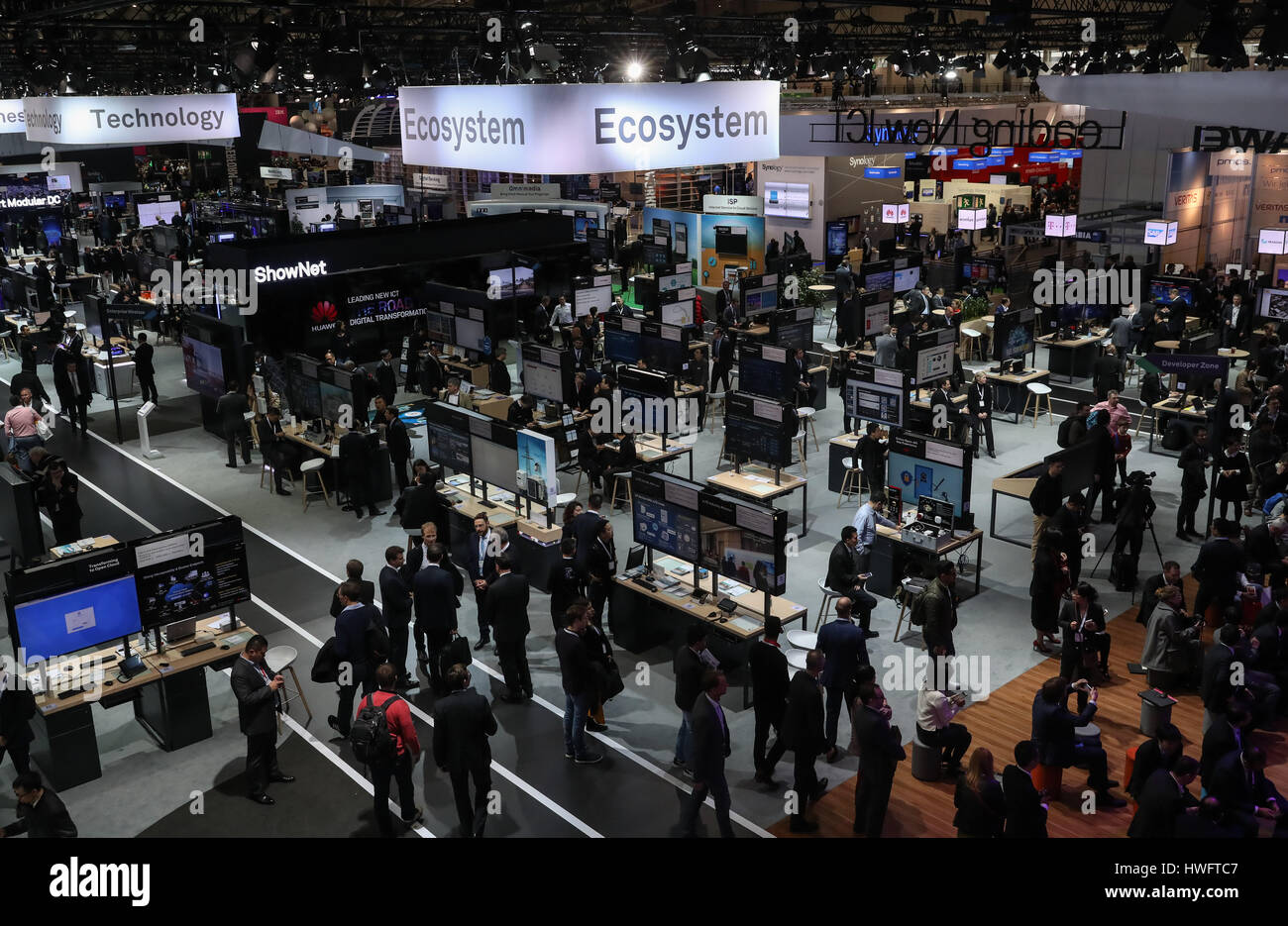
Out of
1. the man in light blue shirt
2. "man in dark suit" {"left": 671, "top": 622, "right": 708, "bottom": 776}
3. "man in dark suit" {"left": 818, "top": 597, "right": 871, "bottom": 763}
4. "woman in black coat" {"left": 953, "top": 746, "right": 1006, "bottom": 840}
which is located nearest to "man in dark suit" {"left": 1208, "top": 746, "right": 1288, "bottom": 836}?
"woman in black coat" {"left": 953, "top": 746, "right": 1006, "bottom": 840}

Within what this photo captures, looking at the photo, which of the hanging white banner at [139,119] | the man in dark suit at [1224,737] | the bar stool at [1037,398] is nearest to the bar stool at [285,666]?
the man in dark suit at [1224,737]

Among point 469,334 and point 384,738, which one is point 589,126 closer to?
point 384,738

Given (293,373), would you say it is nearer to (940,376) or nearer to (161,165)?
(940,376)

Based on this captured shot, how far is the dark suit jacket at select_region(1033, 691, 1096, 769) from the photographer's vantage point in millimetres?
7430

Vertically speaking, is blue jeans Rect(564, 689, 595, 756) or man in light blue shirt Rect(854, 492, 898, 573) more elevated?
man in light blue shirt Rect(854, 492, 898, 573)

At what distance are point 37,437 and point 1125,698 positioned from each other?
12260 millimetres

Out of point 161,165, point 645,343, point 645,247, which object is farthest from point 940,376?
point 161,165

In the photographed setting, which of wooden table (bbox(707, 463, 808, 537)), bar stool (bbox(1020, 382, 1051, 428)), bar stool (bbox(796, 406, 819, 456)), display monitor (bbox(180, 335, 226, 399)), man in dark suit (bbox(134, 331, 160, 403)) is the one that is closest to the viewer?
wooden table (bbox(707, 463, 808, 537))

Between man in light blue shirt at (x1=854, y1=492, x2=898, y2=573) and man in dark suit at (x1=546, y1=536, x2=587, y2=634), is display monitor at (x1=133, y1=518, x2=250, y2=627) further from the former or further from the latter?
man in light blue shirt at (x1=854, y1=492, x2=898, y2=573)

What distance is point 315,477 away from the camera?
14.4 metres

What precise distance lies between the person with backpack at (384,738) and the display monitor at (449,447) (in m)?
4.61

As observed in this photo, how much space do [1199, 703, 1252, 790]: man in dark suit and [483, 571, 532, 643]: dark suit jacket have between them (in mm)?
4808

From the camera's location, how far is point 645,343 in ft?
53.8

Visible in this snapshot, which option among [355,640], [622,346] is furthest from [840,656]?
[622,346]
